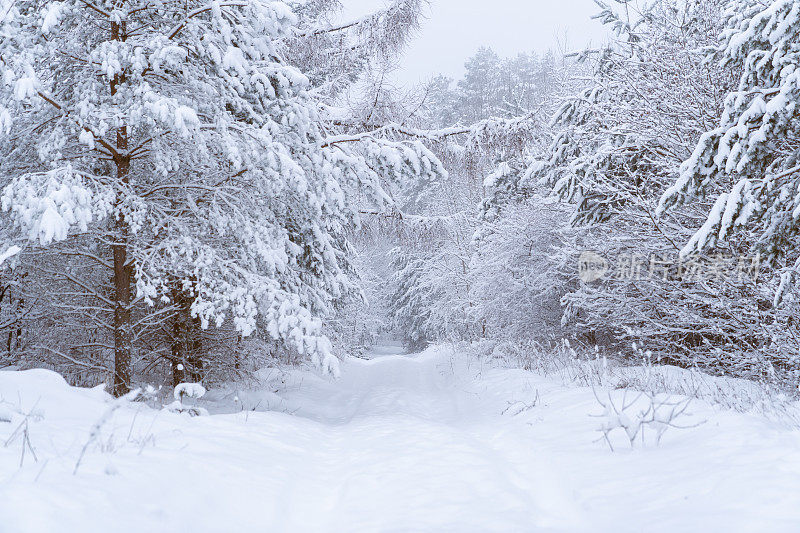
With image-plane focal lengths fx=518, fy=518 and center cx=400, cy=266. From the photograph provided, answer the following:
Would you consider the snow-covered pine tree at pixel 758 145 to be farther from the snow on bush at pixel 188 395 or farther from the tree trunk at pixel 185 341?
the tree trunk at pixel 185 341

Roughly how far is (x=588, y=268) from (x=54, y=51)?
10.2 meters

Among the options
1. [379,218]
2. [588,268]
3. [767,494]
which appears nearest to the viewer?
[767,494]

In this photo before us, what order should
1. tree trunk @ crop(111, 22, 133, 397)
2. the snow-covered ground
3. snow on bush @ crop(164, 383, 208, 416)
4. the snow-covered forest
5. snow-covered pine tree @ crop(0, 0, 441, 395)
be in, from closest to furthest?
the snow-covered ground → the snow-covered forest → snow on bush @ crop(164, 383, 208, 416) → snow-covered pine tree @ crop(0, 0, 441, 395) → tree trunk @ crop(111, 22, 133, 397)

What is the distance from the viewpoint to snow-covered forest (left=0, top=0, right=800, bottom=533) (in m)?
3.32

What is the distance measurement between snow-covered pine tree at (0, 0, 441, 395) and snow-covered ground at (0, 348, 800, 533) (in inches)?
66.8

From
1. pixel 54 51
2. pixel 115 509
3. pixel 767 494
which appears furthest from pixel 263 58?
pixel 767 494

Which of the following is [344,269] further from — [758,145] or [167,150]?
[758,145]

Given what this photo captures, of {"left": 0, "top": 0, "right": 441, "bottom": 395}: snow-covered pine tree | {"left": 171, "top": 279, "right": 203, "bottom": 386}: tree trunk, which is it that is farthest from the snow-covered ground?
{"left": 171, "top": 279, "right": 203, "bottom": 386}: tree trunk

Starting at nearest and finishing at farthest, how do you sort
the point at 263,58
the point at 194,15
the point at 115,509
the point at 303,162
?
the point at 115,509
the point at 194,15
the point at 303,162
the point at 263,58

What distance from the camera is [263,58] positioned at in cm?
885

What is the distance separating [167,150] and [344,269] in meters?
6.80

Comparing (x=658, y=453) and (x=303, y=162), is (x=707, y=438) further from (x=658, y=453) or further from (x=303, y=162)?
(x=303, y=162)

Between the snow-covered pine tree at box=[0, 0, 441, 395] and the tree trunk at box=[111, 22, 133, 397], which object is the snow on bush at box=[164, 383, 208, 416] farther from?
the tree trunk at box=[111, 22, 133, 397]

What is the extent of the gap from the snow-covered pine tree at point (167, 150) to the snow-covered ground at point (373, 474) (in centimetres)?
170
